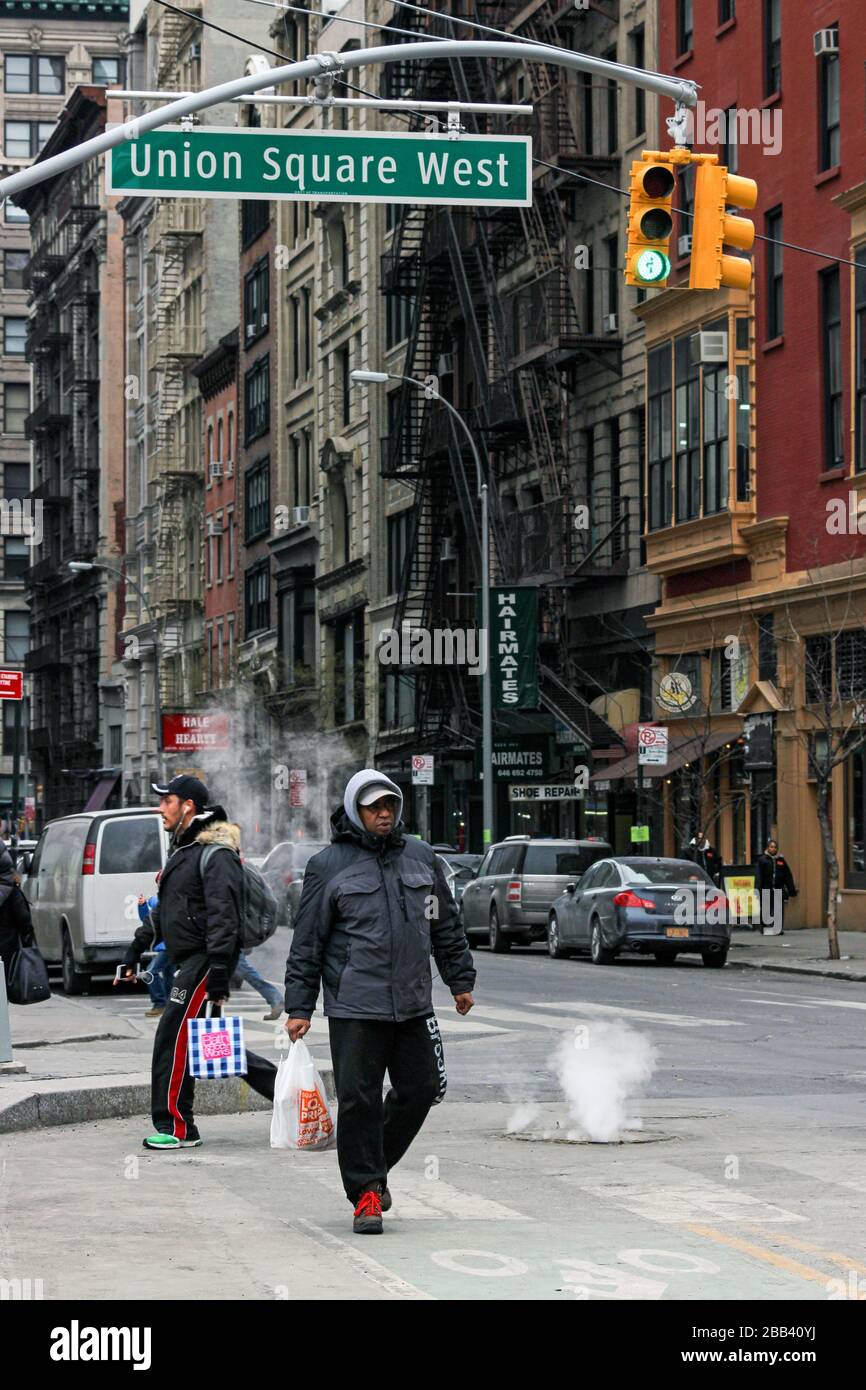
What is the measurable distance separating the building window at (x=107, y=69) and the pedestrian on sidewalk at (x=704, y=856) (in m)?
89.6

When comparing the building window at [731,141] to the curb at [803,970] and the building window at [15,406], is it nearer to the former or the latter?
the curb at [803,970]

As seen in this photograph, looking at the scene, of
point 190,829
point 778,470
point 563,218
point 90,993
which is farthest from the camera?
point 563,218

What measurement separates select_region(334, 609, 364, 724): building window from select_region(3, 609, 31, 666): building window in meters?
63.8

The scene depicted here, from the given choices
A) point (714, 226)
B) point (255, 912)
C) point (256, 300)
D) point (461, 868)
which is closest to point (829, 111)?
point (461, 868)

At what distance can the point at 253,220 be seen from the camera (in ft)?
267

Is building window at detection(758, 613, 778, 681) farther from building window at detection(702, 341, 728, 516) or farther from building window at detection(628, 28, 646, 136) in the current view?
building window at detection(628, 28, 646, 136)

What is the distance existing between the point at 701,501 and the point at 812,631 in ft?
17.2

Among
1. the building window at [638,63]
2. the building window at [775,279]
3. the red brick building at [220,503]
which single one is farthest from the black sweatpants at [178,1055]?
the red brick building at [220,503]

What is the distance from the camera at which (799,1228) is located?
962cm

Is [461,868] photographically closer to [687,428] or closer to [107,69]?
[687,428]

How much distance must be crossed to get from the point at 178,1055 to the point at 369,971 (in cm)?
303

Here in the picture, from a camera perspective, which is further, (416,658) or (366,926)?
(416,658)
